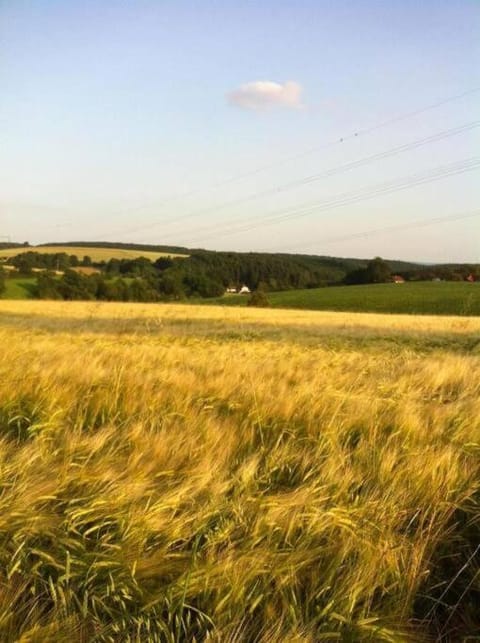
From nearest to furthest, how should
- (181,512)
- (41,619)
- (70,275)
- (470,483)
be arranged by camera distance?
(41,619)
(181,512)
(470,483)
(70,275)

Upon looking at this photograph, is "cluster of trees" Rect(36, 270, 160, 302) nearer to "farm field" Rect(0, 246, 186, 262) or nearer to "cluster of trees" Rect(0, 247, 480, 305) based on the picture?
"cluster of trees" Rect(0, 247, 480, 305)

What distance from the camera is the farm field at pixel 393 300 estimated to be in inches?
2160

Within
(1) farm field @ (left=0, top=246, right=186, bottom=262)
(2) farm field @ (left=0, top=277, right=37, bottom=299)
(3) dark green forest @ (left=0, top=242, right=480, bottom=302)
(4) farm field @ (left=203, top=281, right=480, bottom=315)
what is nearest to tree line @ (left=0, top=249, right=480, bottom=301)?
(3) dark green forest @ (left=0, top=242, right=480, bottom=302)

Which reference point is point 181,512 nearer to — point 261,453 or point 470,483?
point 261,453

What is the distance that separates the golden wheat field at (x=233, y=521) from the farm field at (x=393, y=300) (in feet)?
169

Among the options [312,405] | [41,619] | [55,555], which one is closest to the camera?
[41,619]

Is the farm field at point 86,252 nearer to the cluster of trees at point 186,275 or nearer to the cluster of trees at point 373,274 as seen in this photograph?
the cluster of trees at point 186,275

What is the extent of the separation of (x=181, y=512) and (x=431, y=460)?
3.77 ft

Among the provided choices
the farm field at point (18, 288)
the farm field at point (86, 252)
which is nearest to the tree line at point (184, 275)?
the farm field at point (18, 288)

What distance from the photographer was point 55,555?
1.55 meters

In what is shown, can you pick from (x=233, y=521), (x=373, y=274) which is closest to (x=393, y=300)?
(x=373, y=274)

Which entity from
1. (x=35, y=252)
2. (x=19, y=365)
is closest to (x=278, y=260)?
(x=35, y=252)

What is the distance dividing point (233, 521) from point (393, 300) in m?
63.3

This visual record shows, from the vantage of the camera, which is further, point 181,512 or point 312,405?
point 312,405
